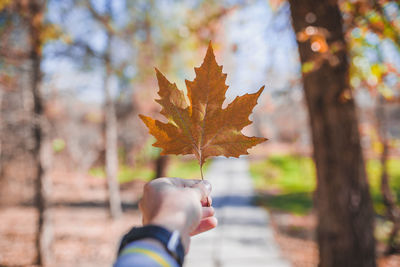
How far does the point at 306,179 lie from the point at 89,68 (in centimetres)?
1232

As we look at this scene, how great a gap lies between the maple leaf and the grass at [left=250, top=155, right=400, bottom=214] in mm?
6959

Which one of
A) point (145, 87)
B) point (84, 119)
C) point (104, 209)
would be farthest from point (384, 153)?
point (84, 119)

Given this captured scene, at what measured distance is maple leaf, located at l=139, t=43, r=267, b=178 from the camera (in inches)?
37.8

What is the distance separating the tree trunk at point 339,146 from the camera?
9.73ft

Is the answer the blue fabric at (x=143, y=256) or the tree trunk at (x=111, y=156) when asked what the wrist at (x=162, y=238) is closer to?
the blue fabric at (x=143, y=256)

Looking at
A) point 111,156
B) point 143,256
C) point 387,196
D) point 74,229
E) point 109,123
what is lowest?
point 74,229

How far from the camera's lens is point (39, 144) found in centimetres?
541

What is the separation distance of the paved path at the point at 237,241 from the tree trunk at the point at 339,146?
8.33 ft

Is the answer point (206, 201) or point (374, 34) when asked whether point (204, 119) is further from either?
point (374, 34)

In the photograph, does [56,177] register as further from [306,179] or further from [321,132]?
[321,132]

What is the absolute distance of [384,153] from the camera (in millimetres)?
5246

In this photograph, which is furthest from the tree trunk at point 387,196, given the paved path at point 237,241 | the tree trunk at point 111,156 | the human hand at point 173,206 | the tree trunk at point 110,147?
the tree trunk at point 111,156

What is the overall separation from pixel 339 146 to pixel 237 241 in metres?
4.34

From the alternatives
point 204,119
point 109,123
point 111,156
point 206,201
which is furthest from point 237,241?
point 204,119
